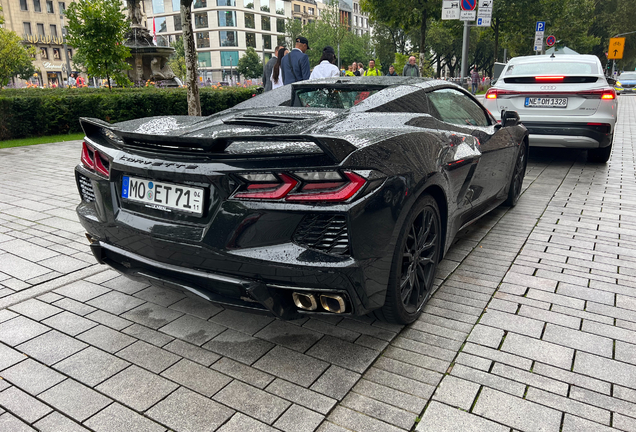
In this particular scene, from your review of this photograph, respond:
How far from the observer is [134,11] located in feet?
72.1

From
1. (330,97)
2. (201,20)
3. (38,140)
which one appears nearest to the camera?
(330,97)

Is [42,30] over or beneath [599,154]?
over

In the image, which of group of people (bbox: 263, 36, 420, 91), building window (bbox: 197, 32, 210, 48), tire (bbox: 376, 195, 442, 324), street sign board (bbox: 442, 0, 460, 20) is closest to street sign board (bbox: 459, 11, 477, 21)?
street sign board (bbox: 442, 0, 460, 20)

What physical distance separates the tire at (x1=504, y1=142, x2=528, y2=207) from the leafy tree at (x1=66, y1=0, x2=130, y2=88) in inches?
496

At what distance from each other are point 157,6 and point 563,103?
10723 cm

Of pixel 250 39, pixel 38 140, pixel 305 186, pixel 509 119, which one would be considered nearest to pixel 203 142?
A: pixel 305 186

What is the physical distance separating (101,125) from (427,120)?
1.94m

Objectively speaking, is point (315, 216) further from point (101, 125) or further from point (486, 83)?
point (486, 83)

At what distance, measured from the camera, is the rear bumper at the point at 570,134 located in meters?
7.40

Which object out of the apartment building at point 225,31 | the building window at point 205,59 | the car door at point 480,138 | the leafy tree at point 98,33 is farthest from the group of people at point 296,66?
the building window at point 205,59

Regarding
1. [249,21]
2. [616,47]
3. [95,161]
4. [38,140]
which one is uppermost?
[249,21]

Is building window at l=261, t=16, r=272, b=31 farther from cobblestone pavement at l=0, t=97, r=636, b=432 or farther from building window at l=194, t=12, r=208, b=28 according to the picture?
cobblestone pavement at l=0, t=97, r=636, b=432

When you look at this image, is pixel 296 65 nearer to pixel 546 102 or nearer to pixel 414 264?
pixel 546 102

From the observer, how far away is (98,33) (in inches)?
564
